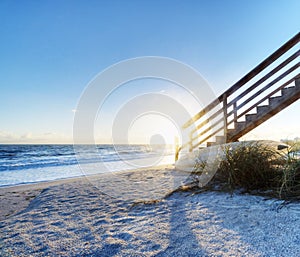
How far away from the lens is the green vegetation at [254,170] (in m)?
2.44

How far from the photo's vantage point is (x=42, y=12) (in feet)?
18.3

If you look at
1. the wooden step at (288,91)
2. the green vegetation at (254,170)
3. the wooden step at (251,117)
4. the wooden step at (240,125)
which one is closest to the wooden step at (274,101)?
the wooden step at (288,91)

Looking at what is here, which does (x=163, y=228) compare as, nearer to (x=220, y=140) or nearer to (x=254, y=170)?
(x=254, y=170)

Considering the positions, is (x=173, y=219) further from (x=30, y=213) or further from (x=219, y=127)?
(x=219, y=127)

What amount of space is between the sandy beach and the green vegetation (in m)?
0.31

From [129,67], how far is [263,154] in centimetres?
484

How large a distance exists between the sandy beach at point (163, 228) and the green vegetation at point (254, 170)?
31cm

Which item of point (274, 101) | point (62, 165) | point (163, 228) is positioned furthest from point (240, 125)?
point (62, 165)

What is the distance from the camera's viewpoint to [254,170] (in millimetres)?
2670

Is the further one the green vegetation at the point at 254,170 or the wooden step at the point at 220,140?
the wooden step at the point at 220,140

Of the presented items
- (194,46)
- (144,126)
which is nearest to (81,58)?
(144,126)

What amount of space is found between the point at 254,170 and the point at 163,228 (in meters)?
1.68

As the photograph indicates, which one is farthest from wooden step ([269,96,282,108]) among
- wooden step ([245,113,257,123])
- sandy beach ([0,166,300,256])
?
sandy beach ([0,166,300,256])

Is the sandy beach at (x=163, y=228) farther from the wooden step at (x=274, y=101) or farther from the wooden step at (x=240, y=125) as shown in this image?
the wooden step at (x=274, y=101)
